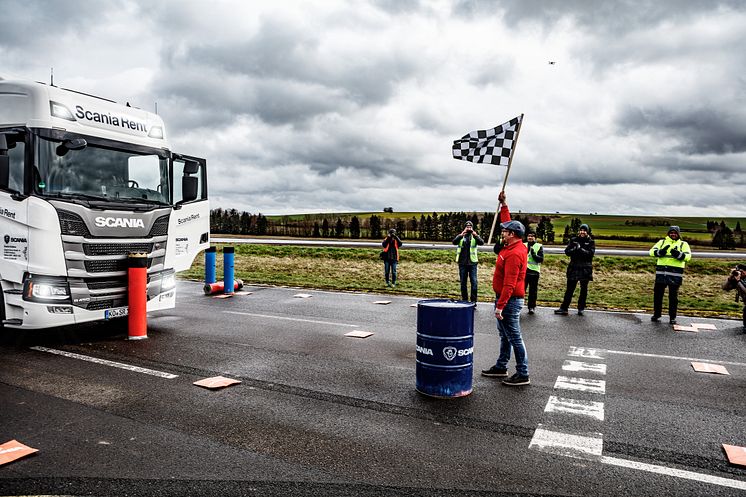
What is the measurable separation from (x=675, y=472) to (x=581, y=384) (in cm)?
237

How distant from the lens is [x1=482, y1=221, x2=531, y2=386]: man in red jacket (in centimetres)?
633

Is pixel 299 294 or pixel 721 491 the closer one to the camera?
pixel 721 491

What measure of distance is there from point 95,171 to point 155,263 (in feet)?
5.79

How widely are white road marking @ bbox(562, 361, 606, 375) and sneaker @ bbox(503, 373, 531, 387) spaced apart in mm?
1019

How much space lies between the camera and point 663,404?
567cm

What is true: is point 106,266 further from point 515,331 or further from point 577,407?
point 577,407

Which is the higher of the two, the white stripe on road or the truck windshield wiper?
the truck windshield wiper

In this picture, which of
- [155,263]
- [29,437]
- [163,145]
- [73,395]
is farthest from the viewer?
[163,145]

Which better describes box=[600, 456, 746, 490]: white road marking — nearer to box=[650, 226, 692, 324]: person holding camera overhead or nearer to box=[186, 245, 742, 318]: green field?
box=[650, 226, 692, 324]: person holding camera overhead

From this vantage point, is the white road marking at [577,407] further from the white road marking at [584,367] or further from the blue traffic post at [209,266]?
the blue traffic post at [209,266]

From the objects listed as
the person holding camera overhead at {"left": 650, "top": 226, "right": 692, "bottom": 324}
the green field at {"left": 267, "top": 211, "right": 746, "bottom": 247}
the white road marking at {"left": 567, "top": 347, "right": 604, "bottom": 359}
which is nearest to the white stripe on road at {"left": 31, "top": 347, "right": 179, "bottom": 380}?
the white road marking at {"left": 567, "top": 347, "right": 604, "bottom": 359}

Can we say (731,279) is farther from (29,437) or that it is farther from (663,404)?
(29,437)

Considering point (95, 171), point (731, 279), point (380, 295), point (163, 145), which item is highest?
point (163, 145)

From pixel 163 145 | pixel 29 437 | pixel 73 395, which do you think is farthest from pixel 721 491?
pixel 163 145
